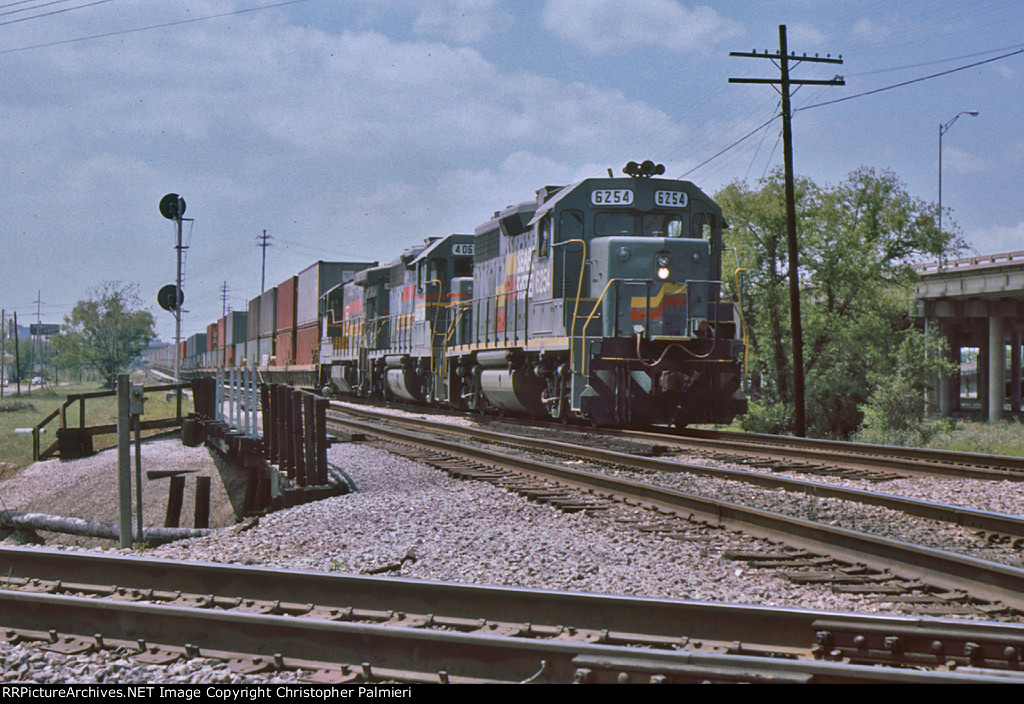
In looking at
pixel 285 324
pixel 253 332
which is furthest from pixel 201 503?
pixel 253 332

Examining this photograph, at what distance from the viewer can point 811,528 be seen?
5535 millimetres

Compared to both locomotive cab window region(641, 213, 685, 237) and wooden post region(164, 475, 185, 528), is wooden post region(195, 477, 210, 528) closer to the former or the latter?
wooden post region(164, 475, 185, 528)

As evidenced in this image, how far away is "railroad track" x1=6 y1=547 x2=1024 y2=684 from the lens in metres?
3.02

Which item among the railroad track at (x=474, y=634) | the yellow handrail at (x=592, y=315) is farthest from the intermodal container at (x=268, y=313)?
the railroad track at (x=474, y=634)

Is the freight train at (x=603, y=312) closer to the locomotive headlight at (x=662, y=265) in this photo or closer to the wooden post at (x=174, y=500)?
the locomotive headlight at (x=662, y=265)

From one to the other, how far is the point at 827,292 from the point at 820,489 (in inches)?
1070

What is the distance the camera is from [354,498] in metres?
8.00

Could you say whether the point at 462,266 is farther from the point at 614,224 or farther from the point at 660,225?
the point at 660,225

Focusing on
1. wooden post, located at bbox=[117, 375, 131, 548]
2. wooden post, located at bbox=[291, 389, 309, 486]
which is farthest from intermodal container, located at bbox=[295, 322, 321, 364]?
wooden post, located at bbox=[117, 375, 131, 548]

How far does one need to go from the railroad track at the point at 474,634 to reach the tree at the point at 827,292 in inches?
1121

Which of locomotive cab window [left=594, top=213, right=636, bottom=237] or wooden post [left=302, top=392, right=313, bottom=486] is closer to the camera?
wooden post [left=302, top=392, right=313, bottom=486]

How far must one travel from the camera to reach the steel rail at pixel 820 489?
6066mm

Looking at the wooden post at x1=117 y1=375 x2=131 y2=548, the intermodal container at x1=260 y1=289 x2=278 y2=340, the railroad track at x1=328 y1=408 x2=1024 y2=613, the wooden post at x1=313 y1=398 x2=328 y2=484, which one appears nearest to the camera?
the railroad track at x1=328 y1=408 x2=1024 y2=613
